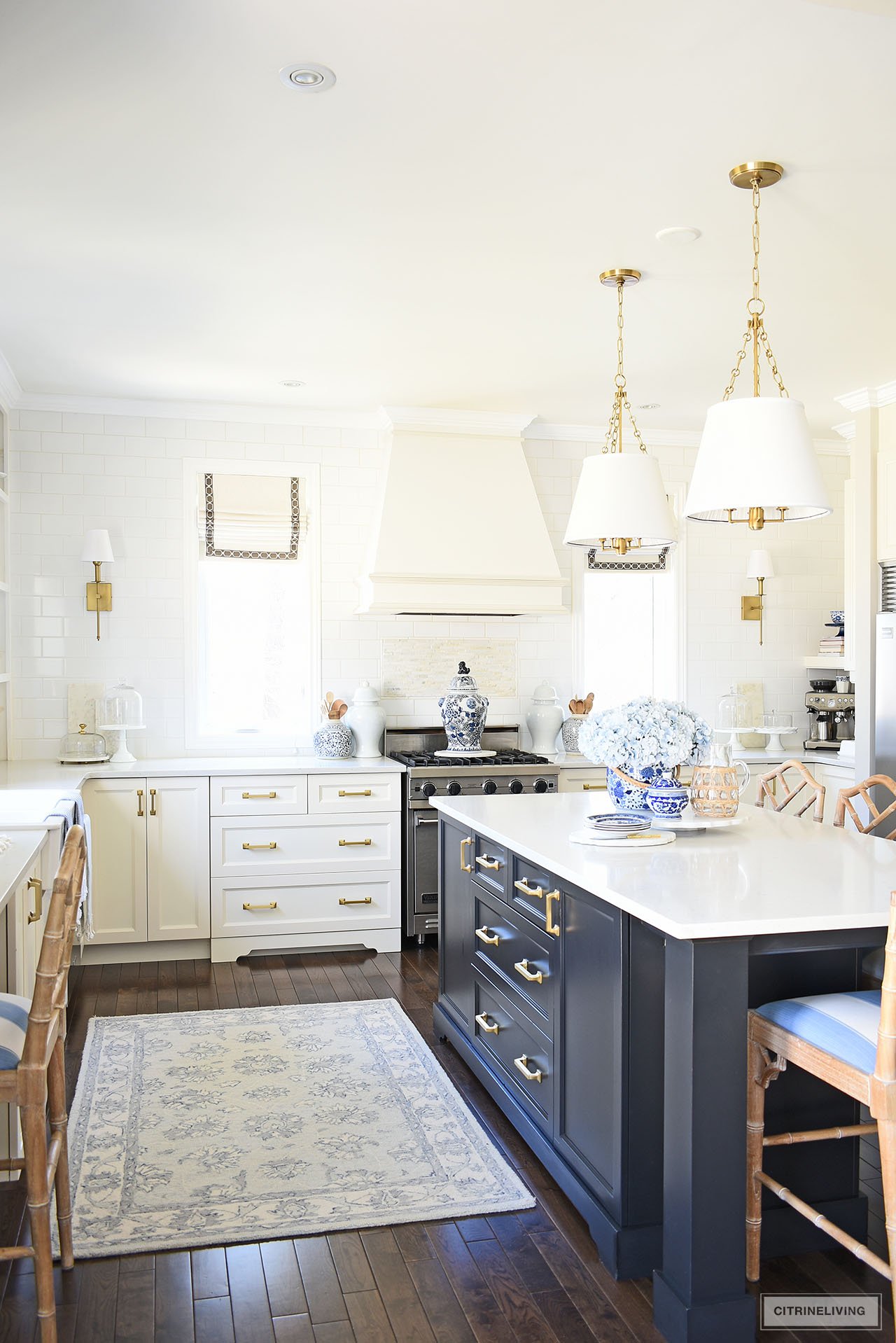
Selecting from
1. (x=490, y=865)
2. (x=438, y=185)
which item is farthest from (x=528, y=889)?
(x=438, y=185)

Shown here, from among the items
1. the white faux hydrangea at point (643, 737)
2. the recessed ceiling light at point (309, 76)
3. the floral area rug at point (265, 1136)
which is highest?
the recessed ceiling light at point (309, 76)

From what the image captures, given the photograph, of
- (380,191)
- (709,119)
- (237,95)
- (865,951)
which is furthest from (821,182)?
(865,951)

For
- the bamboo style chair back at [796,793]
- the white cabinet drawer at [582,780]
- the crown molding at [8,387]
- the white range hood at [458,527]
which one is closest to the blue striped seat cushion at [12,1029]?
the bamboo style chair back at [796,793]

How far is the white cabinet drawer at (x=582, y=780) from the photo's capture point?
572 centimetres

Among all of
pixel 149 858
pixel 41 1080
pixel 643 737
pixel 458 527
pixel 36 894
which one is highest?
pixel 458 527

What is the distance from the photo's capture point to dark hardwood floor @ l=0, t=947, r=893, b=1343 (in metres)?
2.23

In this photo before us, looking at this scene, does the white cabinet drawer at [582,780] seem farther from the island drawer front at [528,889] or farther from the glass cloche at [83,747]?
the island drawer front at [528,889]

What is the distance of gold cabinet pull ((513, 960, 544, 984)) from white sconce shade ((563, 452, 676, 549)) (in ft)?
Answer: 4.19

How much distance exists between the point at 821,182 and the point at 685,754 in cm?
164

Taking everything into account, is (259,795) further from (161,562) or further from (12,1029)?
(12,1029)

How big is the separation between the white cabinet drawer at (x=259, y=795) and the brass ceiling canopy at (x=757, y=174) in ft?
10.7

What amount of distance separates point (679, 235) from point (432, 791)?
287 cm

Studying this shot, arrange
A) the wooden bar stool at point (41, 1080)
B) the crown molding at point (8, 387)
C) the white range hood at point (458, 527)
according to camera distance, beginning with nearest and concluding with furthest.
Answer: the wooden bar stool at point (41, 1080) < the crown molding at point (8, 387) < the white range hood at point (458, 527)

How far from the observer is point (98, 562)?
5.46m
